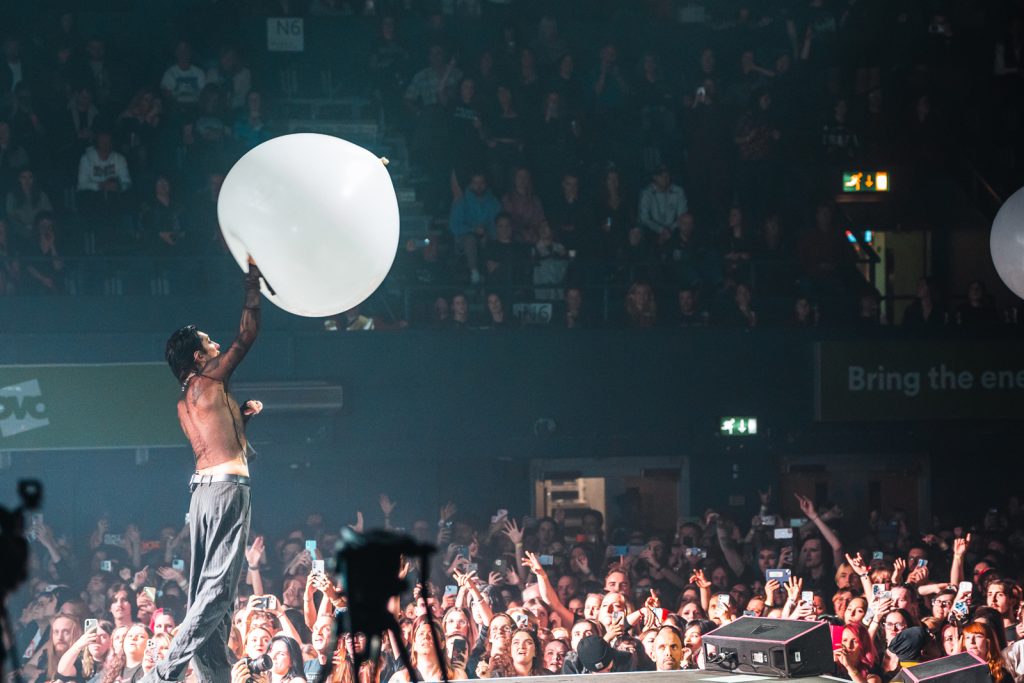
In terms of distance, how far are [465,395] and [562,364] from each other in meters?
0.78

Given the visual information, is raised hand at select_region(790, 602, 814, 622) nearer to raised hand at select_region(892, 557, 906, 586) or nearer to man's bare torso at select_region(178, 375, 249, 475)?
raised hand at select_region(892, 557, 906, 586)

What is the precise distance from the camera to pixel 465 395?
10469 millimetres

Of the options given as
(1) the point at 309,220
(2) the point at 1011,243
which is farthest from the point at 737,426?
(1) the point at 309,220

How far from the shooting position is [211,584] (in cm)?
492

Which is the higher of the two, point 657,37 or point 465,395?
point 657,37

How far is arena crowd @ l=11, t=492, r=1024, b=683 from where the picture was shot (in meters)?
7.27

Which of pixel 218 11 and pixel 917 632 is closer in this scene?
pixel 917 632

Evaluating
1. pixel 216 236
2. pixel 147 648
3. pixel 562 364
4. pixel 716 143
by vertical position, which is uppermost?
pixel 716 143

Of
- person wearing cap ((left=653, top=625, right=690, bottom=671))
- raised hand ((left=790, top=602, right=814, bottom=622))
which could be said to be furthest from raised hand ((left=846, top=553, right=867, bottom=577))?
person wearing cap ((left=653, top=625, right=690, bottom=671))

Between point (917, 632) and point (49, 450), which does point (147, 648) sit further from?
point (917, 632)

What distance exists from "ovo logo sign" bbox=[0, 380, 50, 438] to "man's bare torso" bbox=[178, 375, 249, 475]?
5.18 meters

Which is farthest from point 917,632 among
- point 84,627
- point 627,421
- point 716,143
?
Answer: point 716,143

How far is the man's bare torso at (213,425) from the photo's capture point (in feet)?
16.5

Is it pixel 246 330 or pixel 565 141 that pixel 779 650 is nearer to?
pixel 246 330
